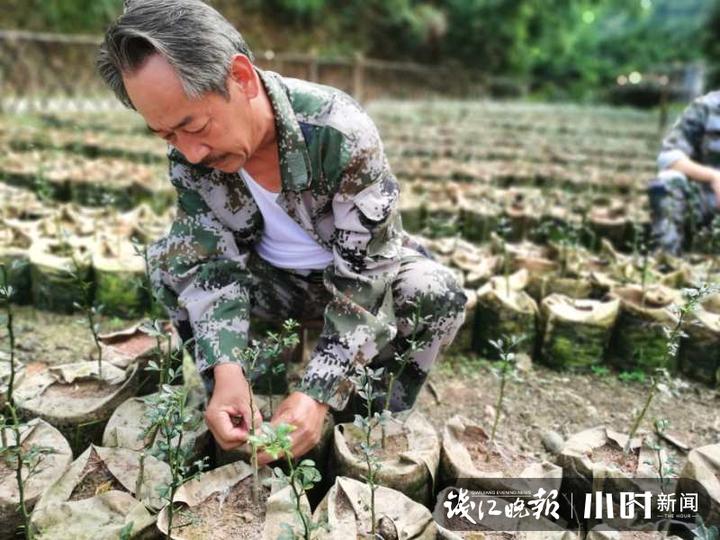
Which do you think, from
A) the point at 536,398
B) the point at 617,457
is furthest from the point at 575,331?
the point at 617,457

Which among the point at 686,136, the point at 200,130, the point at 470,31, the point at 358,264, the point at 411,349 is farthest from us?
the point at 470,31

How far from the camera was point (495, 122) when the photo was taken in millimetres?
10820

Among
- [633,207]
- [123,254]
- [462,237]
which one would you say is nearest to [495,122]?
[633,207]

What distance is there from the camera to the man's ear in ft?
4.94

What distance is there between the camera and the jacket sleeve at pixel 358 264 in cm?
162

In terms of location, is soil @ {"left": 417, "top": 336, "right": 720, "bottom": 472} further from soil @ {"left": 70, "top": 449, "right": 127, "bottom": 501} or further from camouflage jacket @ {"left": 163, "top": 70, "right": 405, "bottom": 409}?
soil @ {"left": 70, "top": 449, "right": 127, "bottom": 501}

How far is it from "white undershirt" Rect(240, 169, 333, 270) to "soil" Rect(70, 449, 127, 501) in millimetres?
762

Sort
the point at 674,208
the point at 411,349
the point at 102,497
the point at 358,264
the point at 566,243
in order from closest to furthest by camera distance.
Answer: the point at 102,497, the point at 411,349, the point at 358,264, the point at 566,243, the point at 674,208

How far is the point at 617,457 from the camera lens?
1648 mm

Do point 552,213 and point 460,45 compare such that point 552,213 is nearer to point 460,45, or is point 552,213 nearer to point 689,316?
point 689,316

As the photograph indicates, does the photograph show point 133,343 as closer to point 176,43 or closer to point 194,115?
point 194,115

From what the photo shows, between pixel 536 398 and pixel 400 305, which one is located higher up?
pixel 400 305

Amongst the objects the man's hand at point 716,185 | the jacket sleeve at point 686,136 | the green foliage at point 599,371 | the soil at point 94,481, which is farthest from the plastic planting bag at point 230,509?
the jacket sleeve at point 686,136

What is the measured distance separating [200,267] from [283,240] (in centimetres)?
26
